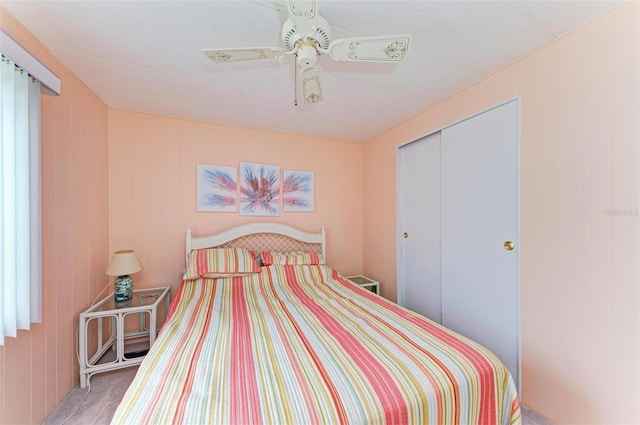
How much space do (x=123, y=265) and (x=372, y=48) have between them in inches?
92.7

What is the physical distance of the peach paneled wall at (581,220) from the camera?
124 centimetres

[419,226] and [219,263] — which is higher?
[419,226]

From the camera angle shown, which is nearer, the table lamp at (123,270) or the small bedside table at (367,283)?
the table lamp at (123,270)

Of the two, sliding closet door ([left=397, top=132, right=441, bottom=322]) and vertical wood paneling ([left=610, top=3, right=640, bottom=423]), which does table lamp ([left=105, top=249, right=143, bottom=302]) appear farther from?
vertical wood paneling ([left=610, top=3, right=640, bottom=423])

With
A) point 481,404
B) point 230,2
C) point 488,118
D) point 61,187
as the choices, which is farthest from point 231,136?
point 481,404

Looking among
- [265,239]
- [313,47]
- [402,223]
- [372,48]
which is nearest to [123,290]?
[265,239]

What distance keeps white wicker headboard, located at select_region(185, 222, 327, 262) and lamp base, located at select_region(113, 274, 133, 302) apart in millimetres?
504

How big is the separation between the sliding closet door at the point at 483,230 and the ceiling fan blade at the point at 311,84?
1.31 metres

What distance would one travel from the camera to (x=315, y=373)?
1053mm

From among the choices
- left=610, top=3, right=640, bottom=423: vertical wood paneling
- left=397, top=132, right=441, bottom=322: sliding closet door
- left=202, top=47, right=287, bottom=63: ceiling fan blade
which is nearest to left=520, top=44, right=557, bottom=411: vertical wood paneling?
left=610, top=3, right=640, bottom=423: vertical wood paneling

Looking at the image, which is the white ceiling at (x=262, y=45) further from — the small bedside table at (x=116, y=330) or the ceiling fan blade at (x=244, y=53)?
the small bedside table at (x=116, y=330)

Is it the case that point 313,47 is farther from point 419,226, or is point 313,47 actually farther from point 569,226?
point 419,226

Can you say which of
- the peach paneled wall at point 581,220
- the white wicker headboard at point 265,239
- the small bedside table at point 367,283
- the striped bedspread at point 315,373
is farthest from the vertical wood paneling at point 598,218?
the white wicker headboard at point 265,239

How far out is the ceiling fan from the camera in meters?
1.11
